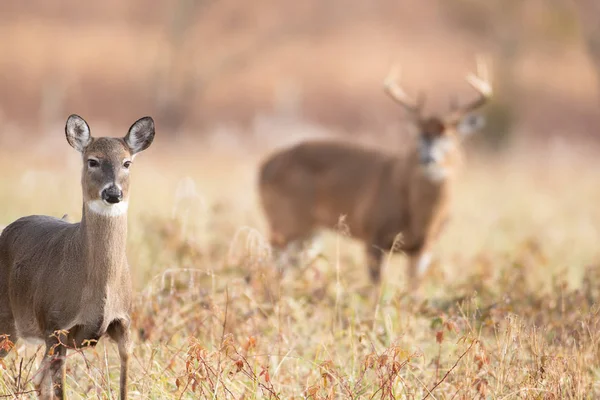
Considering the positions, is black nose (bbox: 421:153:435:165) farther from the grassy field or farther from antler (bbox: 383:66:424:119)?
the grassy field

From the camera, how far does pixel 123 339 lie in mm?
4441

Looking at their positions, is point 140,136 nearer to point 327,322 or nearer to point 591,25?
point 327,322

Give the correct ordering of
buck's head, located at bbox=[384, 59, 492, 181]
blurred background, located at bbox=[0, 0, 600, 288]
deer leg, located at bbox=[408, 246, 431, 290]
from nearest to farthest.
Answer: deer leg, located at bbox=[408, 246, 431, 290] < buck's head, located at bbox=[384, 59, 492, 181] < blurred background, located at bbox=[0, 0, 600, 288]

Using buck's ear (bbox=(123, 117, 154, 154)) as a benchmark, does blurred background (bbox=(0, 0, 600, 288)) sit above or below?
below

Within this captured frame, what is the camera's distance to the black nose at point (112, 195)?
4.24 m

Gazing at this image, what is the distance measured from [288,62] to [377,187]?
88.0ft

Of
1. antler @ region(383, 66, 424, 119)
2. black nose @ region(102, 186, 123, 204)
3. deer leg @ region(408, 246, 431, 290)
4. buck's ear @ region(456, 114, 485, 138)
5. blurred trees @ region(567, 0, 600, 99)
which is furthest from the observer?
blurred trees @ region(567, 0, 600, 99)

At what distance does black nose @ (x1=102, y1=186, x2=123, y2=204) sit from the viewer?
4.24 m

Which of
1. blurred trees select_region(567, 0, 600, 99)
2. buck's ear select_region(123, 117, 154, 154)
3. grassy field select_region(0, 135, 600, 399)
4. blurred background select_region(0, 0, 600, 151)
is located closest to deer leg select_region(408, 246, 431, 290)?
grassy field select_region(0, 135, 600, 399)

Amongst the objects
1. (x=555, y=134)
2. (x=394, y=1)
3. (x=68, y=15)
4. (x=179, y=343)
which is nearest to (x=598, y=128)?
(x=555, y=134)

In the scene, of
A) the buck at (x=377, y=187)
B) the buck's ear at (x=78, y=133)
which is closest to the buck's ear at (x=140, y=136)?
the buck's ear at (x=78, y=133)

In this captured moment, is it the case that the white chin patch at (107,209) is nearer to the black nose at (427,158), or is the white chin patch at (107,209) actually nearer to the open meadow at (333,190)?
the open meadow at (333,190)

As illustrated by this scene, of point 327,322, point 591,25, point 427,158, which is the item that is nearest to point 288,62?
point 591,25

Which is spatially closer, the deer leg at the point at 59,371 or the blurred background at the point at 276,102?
the deer leg at the point at 59,371
